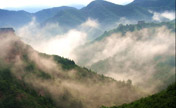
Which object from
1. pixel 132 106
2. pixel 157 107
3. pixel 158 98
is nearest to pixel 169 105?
pixel 157 107

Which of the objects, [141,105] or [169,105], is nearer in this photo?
[169,105]

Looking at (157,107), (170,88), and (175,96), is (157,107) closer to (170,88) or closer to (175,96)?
(175,96)

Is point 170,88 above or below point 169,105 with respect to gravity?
above

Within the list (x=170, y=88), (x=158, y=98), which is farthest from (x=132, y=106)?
(x=170, y=88)

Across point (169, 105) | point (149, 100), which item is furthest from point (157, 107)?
point (149, 100)

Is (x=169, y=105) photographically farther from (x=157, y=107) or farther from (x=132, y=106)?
(x=132, y=106)

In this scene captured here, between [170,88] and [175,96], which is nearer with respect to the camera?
[175,96]

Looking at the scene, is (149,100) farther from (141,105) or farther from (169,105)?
(169,105)
